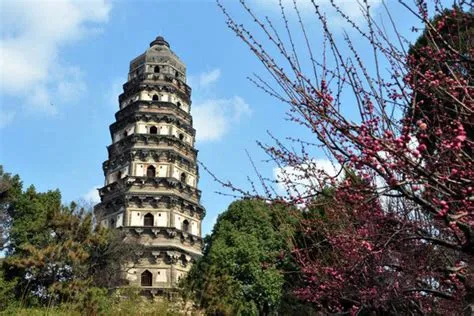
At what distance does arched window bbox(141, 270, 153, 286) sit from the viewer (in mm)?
26594

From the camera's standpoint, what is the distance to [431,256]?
28.0 feet

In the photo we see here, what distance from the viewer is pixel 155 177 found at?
2864 cm

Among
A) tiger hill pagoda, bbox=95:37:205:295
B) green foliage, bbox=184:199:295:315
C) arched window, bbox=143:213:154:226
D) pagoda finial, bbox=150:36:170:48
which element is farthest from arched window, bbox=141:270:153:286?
pagoda finial, bbox=150:36:170:48

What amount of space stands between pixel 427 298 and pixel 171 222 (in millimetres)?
19736

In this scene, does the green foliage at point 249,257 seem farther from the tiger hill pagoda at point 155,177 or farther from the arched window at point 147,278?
the arched window at point 147,278

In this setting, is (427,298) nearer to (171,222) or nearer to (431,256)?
(431,256)

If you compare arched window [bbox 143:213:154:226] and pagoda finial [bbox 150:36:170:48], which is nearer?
arched window [bbox 143:213:154:226]

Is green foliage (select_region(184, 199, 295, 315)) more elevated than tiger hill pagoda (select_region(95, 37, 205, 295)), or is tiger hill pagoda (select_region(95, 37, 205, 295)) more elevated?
tiger hill pagoda (select_region(95, 37, 205, 295))

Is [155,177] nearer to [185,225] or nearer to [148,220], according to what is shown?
[148,220]

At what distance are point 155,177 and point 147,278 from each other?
226 inches

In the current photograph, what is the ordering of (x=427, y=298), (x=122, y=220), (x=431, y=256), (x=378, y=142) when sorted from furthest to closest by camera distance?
(x=122, y=220) → (x=427, y=298) → (x=431, y=256) → (x=378, y=142)

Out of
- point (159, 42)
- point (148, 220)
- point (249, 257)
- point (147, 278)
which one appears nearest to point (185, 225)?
point (148, 220)

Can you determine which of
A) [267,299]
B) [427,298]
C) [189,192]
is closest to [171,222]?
[189,192]

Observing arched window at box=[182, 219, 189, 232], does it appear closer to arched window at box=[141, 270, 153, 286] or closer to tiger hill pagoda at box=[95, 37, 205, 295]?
tiger hill pagoda at box=[95, 37, 205, 295]
